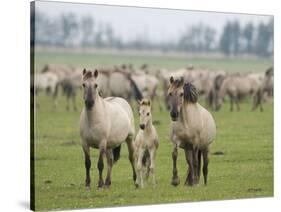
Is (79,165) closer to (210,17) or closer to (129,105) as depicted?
(129,105)

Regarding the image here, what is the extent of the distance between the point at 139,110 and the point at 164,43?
4.10 feet

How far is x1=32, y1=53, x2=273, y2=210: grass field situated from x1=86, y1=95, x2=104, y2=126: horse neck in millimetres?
249

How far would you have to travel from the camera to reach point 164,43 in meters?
Result: 12.5

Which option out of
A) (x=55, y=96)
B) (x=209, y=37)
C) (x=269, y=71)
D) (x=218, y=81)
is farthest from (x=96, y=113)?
(x=269, y=71)

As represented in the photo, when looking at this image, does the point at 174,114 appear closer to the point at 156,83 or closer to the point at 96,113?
the point at 156,83

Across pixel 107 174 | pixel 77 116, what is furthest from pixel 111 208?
pixel 77 116

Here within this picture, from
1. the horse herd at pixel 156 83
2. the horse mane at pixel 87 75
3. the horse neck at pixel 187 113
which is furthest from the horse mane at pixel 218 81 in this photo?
A: the horse mane at pixel 87 75

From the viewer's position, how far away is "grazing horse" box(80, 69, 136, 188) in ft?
37.7

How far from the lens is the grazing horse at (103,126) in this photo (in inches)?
453

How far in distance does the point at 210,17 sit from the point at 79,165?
9.98 feet

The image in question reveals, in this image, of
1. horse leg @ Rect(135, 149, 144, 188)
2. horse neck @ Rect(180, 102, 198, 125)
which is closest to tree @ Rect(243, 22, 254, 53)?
horse neck @ Rect(180, 102, 198, 125)

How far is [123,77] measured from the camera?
12.4 m

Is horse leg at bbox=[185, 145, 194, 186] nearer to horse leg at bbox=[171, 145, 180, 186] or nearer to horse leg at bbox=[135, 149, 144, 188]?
horse leg at bbox=[171, 145, 180, 186]

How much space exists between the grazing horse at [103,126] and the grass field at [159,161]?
13 centimetres
